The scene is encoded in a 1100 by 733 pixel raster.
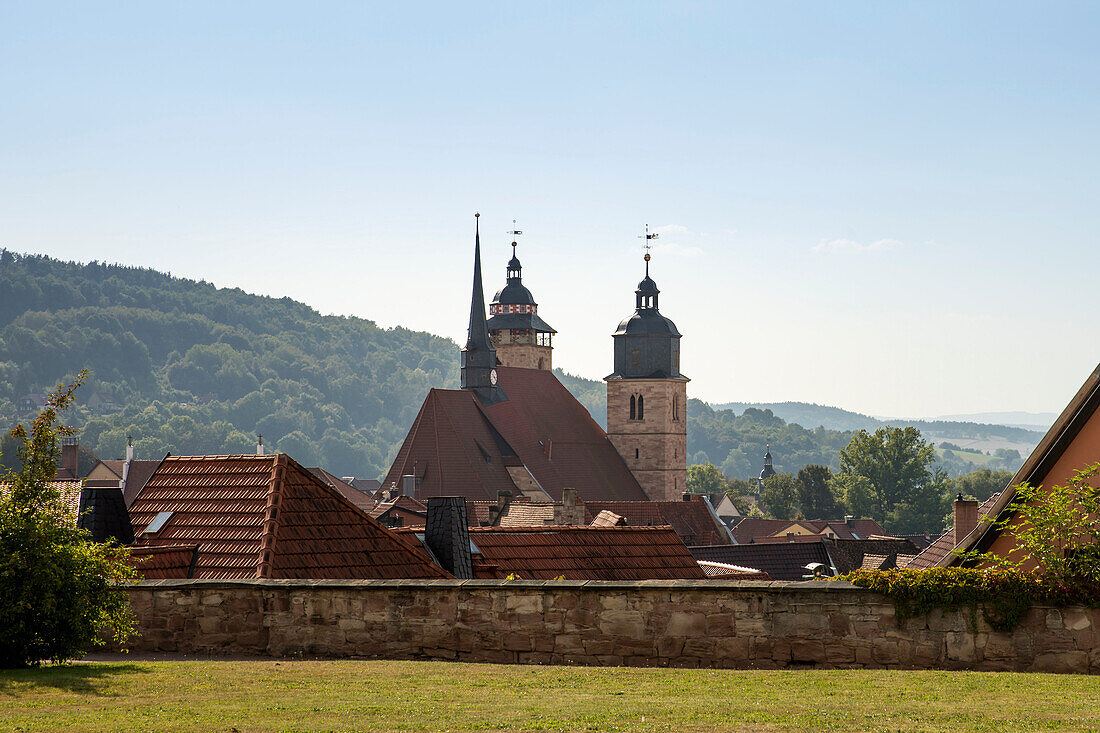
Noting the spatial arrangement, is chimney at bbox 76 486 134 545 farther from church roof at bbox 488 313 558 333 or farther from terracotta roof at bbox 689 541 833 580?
church roof at bbox 488 313 558 333

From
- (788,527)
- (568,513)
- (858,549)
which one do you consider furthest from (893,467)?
(568,513)

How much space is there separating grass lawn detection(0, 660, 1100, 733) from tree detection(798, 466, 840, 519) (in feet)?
403

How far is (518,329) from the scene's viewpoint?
10181 centimetres

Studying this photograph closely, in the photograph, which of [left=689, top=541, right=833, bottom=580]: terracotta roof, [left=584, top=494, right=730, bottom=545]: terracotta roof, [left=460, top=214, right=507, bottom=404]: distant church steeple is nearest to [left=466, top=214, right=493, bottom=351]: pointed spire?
[left=460, top=214, right=507, bottom=404]: distant church steeple

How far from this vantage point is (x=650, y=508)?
70312 millimetres

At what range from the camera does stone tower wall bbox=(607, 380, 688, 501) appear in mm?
92750

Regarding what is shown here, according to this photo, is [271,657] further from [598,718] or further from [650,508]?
[650,508]

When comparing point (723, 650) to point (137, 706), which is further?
point (723, 650)

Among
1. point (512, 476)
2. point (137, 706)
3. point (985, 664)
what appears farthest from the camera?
point (512, 476)

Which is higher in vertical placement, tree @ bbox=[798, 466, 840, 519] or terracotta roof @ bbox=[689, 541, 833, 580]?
tree @ bbox=[798, 466, 840, 519]

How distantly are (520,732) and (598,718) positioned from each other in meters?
0.74

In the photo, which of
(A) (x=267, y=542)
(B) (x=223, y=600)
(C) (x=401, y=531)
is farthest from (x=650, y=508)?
(B) (x=223, y=600)

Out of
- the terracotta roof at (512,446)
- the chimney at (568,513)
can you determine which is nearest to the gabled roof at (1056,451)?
the chimney at (568,513)

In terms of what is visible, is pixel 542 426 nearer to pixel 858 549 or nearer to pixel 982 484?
pixel 858 549
